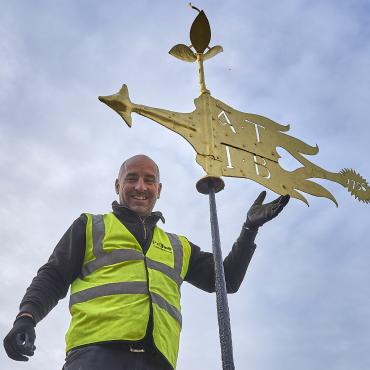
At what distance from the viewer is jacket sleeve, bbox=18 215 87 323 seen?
2.72 metres

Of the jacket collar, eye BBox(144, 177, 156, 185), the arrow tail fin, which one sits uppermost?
the arrow tail fin

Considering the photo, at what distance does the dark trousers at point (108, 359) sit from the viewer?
2426 millimetres

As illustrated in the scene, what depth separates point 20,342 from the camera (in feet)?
7.86

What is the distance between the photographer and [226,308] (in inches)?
98.7

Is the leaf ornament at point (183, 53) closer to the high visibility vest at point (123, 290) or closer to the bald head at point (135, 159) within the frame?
the bald head at point (135, 159)

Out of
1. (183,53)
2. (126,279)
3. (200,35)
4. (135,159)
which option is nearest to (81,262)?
(126,279)

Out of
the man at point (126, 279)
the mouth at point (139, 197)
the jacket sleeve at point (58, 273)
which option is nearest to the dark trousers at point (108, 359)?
the man at point (126, 279)

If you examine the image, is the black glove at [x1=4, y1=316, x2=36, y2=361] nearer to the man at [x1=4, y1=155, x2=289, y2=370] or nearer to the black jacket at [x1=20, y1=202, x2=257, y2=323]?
the man at [x1=4, y1=155, x2=289, y2=370]

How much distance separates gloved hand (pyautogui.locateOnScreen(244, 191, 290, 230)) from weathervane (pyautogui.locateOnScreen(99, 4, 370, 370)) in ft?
0.59

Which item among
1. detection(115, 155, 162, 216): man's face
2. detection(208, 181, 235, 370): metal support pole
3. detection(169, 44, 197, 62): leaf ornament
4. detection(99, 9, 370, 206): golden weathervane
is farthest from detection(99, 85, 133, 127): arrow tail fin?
detection(169, 44, 197, 62): leaf ornament

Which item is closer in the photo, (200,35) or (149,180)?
(149,180)

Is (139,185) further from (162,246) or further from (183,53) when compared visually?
(183,53)

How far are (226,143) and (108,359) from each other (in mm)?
1389

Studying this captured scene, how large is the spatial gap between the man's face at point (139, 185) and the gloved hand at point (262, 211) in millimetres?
583
